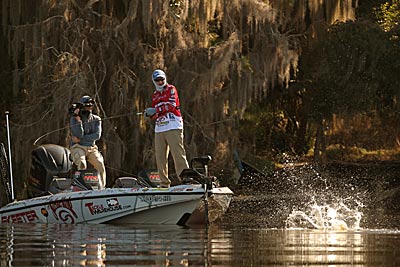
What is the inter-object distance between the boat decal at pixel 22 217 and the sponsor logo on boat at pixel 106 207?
891 mm

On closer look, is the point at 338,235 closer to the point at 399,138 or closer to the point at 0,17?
the point at 0,17

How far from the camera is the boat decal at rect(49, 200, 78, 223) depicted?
55.4 feet

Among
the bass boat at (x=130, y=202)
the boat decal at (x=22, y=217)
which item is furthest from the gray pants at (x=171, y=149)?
the boat decal at (x=22, y=217)

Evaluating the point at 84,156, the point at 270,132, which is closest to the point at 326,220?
the point at 84,156

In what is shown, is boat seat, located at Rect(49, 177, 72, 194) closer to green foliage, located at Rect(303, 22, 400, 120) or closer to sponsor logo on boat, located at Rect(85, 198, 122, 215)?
sponsor logo on boat, located at Rect(85, 198, 122, 215)

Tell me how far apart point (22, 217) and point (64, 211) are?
0.74 meters

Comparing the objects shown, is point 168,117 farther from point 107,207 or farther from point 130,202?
point 107,207

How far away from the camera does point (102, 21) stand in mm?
23688

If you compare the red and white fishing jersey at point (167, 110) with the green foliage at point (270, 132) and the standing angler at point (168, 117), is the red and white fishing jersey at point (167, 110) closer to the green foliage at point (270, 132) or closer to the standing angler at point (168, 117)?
the standing angler at point (168, 117)

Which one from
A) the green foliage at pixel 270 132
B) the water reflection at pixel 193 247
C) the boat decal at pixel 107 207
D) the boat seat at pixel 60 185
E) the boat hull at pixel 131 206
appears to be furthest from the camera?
the green foliage at pixel 270 132

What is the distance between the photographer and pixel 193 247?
1187 centimetres

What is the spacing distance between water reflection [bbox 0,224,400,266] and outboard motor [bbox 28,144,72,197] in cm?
212


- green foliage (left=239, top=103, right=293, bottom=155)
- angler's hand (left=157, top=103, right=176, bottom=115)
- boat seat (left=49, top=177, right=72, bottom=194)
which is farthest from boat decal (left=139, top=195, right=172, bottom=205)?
green foliage (left=239, top=103, right=293, bottom=155)

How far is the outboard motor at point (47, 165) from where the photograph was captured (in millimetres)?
17781
